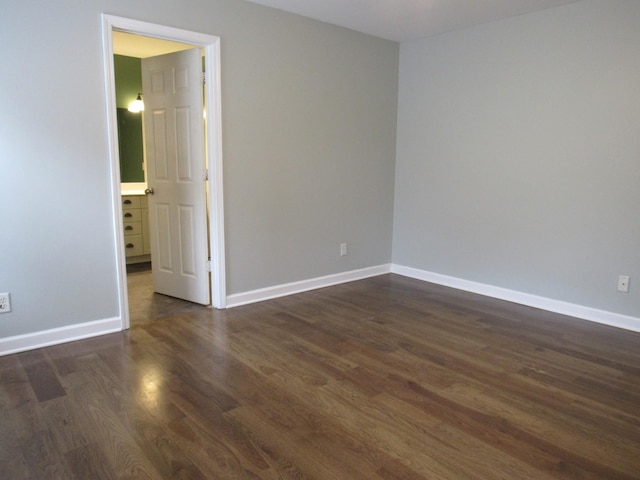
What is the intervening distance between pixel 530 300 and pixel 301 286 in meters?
2.05

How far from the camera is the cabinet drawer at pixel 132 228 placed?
516cm

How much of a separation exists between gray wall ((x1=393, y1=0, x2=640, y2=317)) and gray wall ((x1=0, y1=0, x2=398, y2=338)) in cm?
45

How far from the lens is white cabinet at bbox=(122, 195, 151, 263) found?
514cm

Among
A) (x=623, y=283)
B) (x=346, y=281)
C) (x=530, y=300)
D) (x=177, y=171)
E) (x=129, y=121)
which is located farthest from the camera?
(x=129, y=121)

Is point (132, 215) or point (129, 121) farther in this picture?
point (129, 121)

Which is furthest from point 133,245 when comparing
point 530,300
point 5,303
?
point 530,300

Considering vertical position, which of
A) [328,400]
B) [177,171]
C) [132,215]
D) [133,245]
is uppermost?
[177,171]

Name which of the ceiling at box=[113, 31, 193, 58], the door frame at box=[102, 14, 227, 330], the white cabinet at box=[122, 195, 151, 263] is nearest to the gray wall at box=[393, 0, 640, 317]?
the door frame at box=[102, 14, 227, 330]

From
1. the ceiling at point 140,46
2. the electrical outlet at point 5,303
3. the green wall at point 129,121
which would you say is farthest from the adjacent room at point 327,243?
the green wall at point 129,121

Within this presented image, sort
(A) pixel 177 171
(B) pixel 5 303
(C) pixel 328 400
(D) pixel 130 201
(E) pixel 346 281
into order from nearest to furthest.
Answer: (C) pixel 328 400
(B) pixel 5 303
(A) pixel 177 171
(E) pixel 346 281
(D) pixel 130 201

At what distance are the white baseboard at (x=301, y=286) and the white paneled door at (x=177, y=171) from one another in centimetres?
28

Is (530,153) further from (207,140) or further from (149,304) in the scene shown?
(149,304)

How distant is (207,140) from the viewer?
140 inches

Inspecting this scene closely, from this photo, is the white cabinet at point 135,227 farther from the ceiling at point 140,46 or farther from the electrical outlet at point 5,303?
the electrical outlet at point 5,303
